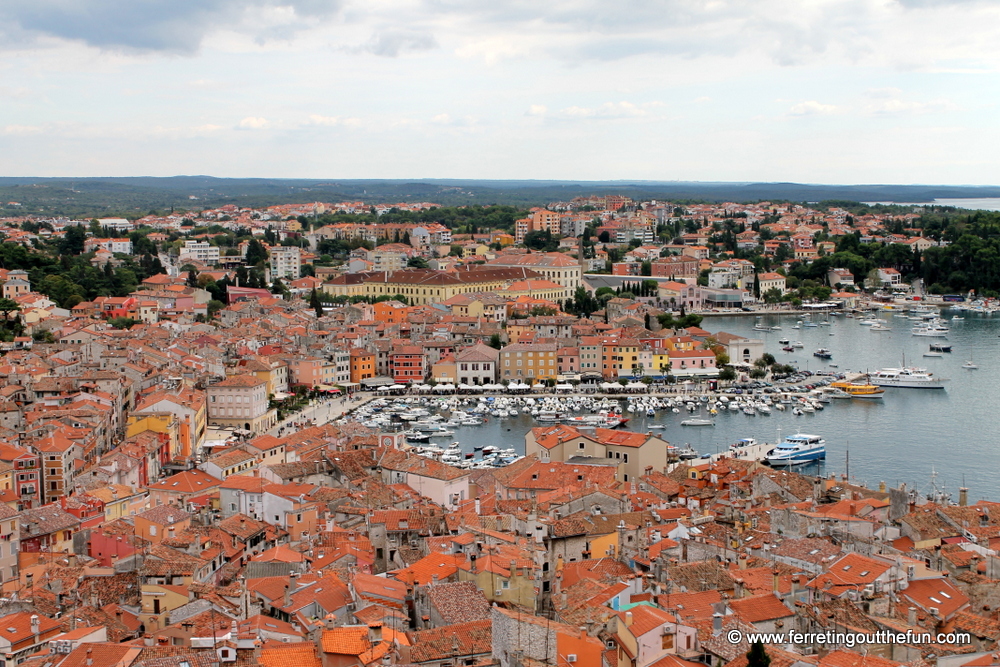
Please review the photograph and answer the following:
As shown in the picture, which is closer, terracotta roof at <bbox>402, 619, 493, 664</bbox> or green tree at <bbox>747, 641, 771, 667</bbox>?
green tree at <bbox>747, 641, 771, 667</bbox>

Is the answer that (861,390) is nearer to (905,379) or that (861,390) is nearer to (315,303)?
(905,379)

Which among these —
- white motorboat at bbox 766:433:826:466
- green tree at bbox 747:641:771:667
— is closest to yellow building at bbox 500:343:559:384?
white motorboat at bbox 766:433:826:466

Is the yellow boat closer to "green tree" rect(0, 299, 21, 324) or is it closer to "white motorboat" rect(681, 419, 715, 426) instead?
"white motorboat" rect(681, 419, 715, 426)

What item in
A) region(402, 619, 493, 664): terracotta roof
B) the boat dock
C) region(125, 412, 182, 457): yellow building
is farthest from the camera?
the boat dock

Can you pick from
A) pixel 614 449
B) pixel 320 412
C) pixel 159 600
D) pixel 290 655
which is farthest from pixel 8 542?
pixel 320 412

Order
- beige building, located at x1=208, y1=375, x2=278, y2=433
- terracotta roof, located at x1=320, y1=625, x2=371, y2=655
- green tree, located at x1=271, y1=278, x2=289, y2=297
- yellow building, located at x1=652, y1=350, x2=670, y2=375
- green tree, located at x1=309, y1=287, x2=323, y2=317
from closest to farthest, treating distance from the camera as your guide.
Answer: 1. terracotta roof, located at x1=320, y1=625, x2=371, y2=655
2. beige building, located at x1=208, y1=375, x2=278, y2=433
3. yellow building, located at x1=652, y1=350, x2=670, y2=375
4. green tree, located at x1=309, y1=287, x2=323, y2=317
5. green tree, located at x1=271, y1=278, x2=289, y2=297

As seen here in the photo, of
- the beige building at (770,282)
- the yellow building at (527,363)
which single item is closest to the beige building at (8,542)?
the yellow building at (527,363)

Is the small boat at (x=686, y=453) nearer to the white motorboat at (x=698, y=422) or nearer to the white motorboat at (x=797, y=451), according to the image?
the white motorboat at (x=797, y=451)
